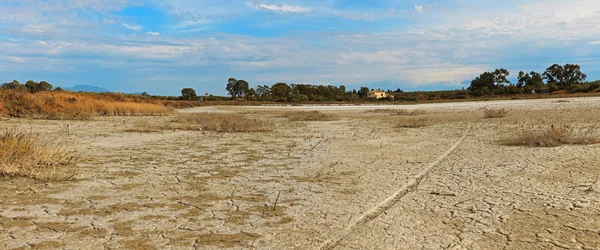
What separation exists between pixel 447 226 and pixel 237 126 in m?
11.6

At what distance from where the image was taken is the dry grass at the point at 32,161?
17.7ft

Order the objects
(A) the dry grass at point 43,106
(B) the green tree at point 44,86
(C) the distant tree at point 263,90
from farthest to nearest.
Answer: (C) the distant tree at point 263,90, (B) the green tree at point 44,86, (A) the dry grass at point 43,106

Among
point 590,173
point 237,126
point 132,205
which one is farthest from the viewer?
point 237,126

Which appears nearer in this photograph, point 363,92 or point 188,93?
point 188,93

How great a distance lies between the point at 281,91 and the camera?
93250 mm

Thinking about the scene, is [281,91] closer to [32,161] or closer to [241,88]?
[241,88]

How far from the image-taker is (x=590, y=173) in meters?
5.62

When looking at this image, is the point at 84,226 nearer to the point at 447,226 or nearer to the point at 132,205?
the point at 132,205

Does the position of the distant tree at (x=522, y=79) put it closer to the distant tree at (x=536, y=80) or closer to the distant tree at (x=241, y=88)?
the distant tree at (x=536, y=80)

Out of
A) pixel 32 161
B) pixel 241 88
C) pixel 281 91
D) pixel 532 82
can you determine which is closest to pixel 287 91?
pixel 281 91

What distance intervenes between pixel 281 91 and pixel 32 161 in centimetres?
8792

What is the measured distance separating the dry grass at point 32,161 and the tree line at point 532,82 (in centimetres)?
7805

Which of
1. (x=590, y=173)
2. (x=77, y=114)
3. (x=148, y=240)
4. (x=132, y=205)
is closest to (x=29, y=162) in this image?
(x=132, y=205)

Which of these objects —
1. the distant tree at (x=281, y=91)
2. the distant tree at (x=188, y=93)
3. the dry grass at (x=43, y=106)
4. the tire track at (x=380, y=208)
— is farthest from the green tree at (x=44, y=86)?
the distant tree at (x=281, y=91)
